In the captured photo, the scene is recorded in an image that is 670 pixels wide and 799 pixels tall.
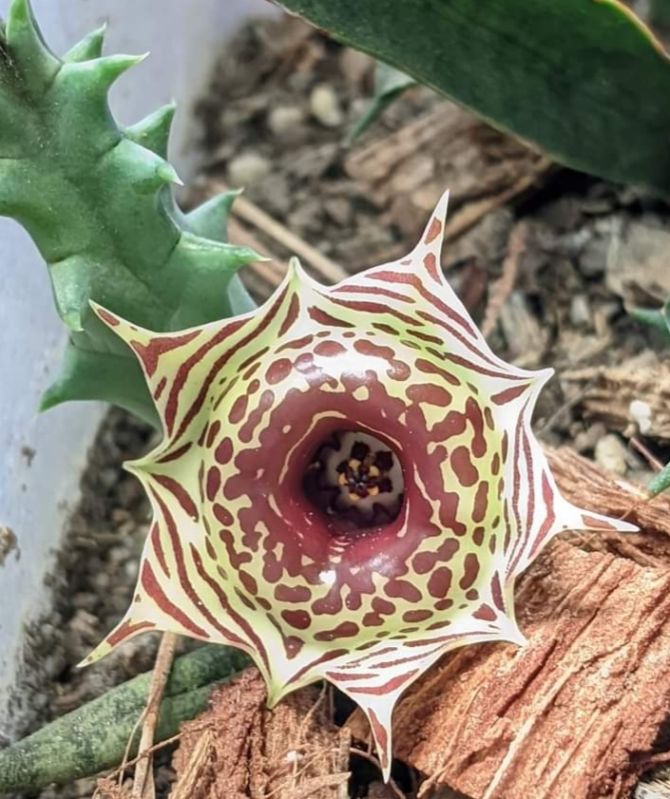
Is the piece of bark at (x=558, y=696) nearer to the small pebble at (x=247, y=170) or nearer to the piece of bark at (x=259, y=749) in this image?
the piece of bark at (x=259, y=749)

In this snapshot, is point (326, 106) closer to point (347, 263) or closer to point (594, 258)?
point (347, 263)

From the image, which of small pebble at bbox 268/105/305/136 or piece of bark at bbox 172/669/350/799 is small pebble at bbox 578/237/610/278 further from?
piece of bark at bbox 172/669/350/799

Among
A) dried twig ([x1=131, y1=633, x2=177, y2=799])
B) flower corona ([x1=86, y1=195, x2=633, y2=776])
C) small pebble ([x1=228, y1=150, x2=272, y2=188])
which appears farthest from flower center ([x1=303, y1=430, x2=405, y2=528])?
small pebble ([x1=228, y1=150, x2=272, y2=188])

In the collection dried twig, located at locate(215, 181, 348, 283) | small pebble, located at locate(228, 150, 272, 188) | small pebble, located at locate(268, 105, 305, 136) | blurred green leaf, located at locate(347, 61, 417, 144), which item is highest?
small pebble, located at locate(268, 105, 305, 136)

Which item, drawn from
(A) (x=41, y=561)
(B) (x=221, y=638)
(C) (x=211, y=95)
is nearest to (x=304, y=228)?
(C) (x=211, y=95)

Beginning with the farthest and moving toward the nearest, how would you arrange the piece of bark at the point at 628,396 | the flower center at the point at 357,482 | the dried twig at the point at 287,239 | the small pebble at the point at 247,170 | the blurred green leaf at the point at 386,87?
the small pebble at the point at 247,170 < the dried twig at the point at 287,239 < the blurred green leaf at the point at 386,87 < the piece of bark at the point at 628,396 < the flower center at the point at 357,482

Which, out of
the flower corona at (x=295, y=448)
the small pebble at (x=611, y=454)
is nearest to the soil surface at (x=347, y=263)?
the small pebble at (x=611, y=454)
